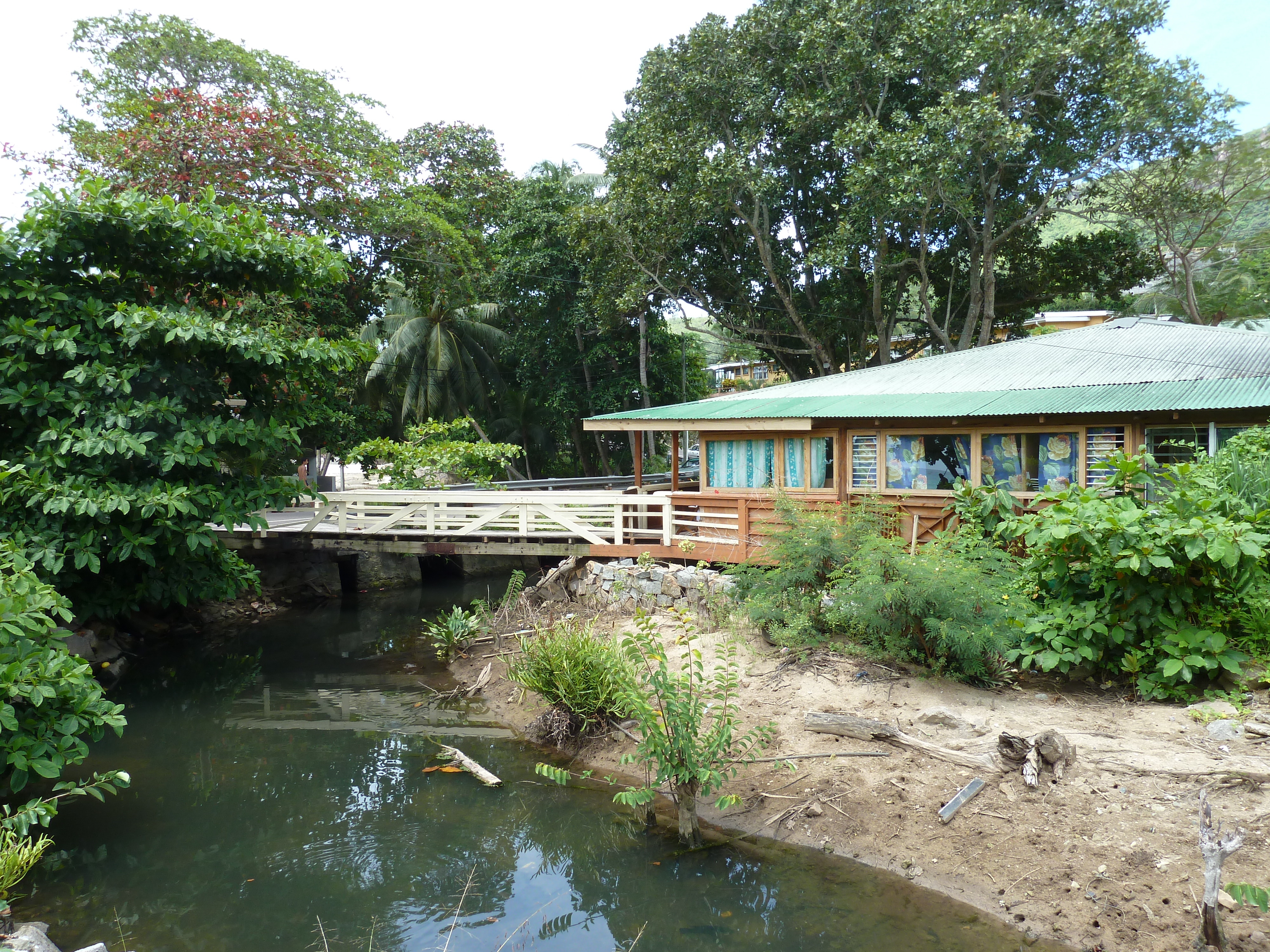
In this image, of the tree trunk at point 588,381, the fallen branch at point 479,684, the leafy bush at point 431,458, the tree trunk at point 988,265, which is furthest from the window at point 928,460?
Answer: the tree trunk at point 588,381

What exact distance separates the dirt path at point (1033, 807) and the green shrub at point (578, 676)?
0.49 m

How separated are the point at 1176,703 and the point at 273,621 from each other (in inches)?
661

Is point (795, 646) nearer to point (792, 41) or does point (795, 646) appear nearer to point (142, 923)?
point (142, 923)

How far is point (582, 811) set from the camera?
7.57 m

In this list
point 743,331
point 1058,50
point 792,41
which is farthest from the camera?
point 743,331

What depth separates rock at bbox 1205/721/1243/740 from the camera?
640 cm

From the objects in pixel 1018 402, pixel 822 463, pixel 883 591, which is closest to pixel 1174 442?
pixel 1018 402

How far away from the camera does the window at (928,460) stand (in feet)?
41.2

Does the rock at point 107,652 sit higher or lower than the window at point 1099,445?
lower

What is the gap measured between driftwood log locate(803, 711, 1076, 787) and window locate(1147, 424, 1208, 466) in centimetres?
629

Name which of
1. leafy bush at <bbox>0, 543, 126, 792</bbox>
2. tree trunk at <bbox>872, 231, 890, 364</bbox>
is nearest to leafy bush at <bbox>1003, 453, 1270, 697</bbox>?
leafy bush at <bbox>0, 543, 126, 792</bbox>

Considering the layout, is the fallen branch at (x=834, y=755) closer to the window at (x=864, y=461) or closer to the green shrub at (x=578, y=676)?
the green shrub at (x=578, y=676)

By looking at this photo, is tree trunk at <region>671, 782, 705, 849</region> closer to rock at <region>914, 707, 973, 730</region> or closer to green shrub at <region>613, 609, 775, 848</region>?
green shrub at <region>613, 609, 775, 848</region>

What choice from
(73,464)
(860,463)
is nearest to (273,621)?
(73,464)
